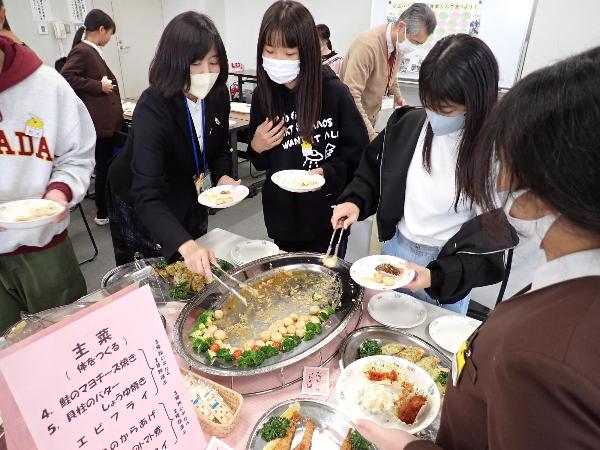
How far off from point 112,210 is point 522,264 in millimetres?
2425

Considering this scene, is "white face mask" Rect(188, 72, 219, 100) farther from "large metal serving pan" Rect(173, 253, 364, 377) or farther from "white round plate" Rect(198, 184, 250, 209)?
"large metal serving pan" Rect(173, 253, 364, 377)

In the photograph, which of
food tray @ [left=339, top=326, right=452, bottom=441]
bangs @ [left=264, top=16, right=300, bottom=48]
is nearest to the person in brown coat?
bangs @ [left=264, top=16, right=300, bottom=48]

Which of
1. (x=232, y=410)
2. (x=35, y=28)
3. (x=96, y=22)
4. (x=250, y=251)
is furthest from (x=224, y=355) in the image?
(x=35, y=28)

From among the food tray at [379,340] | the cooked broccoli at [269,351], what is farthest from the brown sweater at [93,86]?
the food tray at [379,340]

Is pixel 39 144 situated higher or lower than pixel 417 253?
higher

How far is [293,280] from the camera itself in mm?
1756

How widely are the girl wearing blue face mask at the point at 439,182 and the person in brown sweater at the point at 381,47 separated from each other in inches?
73.3

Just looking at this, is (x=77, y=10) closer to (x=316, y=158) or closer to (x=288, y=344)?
(x=316, y=158)

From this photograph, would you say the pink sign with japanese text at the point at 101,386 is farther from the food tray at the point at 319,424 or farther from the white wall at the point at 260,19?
the white wall at the point at 260,19

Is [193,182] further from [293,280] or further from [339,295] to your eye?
[339,295]

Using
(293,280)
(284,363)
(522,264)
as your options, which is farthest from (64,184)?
(522,264)

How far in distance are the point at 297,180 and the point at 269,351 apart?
100cm

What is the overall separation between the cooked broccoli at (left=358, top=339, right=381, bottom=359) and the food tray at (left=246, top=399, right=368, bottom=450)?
248 millimetres

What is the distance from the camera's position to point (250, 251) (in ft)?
6.81
